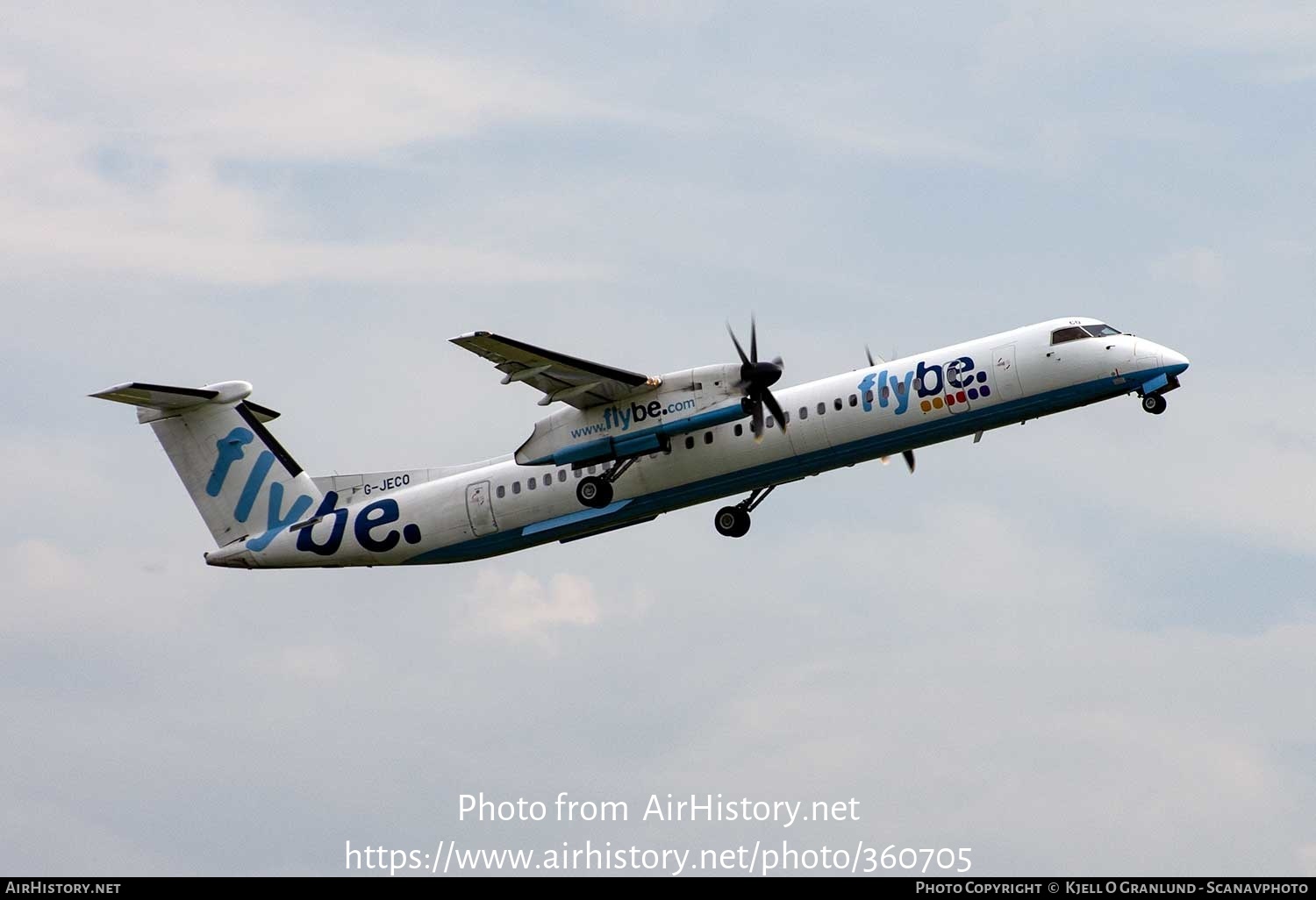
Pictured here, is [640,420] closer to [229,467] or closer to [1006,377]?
[1006,377]

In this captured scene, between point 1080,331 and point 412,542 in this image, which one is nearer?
point 1080,331

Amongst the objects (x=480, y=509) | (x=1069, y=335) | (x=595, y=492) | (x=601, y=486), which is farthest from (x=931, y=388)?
(x=480, y=509)

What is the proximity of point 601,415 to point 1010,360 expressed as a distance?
8104 millimetres

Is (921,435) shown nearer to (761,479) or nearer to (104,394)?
(761,479)

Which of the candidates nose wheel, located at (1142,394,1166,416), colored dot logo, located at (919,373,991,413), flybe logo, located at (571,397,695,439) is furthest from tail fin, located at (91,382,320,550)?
nose wheel, located at (1142,394,1166,416)

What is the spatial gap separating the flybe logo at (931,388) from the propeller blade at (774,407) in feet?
5.33

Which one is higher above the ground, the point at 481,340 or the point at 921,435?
the point at 481,340

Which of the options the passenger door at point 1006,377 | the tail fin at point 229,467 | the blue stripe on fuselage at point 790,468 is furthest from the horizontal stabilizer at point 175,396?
the passenger door at point 1006,377

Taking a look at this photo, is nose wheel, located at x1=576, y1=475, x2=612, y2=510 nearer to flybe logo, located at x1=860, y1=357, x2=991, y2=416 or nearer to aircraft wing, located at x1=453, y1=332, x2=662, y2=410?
aircraft wing, located at x1=453, y1=332, x2=662, y2=410

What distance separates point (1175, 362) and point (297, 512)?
18805 millimetres

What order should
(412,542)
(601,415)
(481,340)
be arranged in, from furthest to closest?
(412,542)
(601,415)
(481,340)

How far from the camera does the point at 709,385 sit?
109 ft

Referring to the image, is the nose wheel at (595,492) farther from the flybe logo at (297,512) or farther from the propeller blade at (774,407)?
the flybe logo at (297,512)

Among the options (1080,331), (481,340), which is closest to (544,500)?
(481,340)
